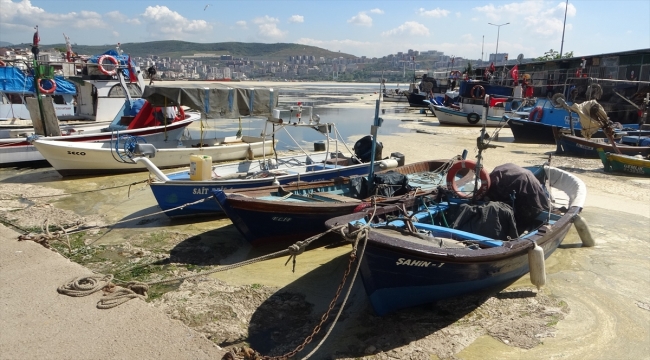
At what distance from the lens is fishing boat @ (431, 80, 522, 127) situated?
2970 cm

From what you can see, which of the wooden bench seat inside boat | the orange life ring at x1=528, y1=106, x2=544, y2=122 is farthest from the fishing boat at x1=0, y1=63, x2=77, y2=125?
the orange life ring at x1=528, y1=106, x2=544, y2=122

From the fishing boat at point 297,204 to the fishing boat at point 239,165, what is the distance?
475 mm

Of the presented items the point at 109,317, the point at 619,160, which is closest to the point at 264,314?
the point at 109,317

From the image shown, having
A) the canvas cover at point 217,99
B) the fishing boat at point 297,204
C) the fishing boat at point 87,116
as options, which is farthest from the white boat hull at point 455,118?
the fishing boat at point 297,204

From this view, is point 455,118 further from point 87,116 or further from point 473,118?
point 87,116

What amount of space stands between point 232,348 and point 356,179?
5.42 meters

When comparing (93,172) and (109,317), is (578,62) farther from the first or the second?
(109,317)

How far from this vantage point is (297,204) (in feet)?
27.1

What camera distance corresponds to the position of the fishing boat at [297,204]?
8.16 meters

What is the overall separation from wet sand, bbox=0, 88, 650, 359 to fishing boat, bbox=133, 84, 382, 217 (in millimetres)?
715

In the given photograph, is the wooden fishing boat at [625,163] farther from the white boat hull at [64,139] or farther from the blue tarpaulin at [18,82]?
the blue tarpaulin at [18,82]

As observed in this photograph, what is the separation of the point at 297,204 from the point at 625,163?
40.0ft

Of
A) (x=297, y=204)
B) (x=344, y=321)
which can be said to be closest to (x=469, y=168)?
(x=297, y=204)

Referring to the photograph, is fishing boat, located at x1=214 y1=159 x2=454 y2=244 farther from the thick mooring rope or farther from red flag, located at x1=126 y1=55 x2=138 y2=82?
red flag, located at x1=126 y1=55 x2=138 y2=82
